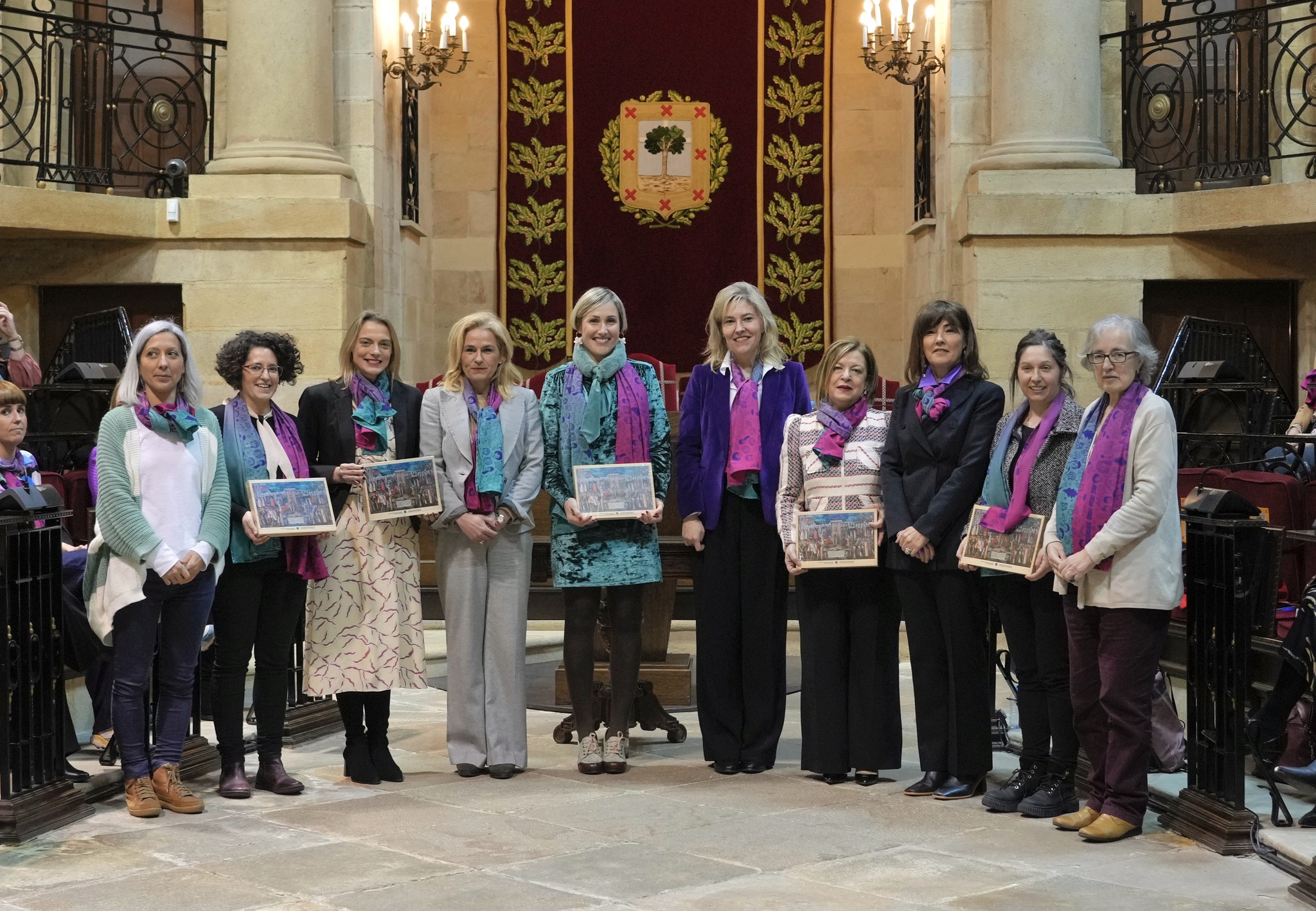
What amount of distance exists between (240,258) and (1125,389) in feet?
20.0

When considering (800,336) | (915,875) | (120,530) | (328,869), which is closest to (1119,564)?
(915,875)

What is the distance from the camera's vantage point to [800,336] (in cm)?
1139

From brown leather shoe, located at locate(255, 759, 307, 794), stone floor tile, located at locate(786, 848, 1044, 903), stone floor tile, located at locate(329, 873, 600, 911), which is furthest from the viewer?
brown leather shoe, located at locate(255, 759, 307, 794)

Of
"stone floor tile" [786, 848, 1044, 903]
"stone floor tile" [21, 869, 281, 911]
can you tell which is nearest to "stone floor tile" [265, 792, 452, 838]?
"stone floor tile" [21, 869, 281, 911]

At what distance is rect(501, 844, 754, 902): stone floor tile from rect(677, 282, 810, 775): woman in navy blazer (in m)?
1.13

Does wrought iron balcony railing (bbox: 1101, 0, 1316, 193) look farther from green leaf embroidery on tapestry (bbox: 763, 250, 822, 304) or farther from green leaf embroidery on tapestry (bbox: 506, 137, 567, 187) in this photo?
green leaf embroidery on tapestry (bbox: 506, 137, 567, 187)

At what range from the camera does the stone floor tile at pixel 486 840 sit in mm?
4242

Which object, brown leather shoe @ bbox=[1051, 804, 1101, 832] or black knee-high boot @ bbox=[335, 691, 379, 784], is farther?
black knee-high boot @ bbox=[335, 691, 379, 784]

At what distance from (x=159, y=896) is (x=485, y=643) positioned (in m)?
1.68

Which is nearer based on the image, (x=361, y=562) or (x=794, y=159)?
(x=361, y=562)

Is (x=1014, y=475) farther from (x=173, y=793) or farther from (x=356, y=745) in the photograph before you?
(x=173, y=793)

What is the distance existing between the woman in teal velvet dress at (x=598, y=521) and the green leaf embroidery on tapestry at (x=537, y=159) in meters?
6.20

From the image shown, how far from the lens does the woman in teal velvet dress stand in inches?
209

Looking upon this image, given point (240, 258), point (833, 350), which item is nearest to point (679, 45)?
point (240, 258)
